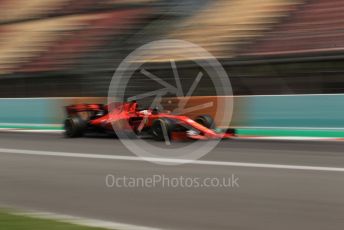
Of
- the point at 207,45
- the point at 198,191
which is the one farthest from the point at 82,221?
the point at 207,45

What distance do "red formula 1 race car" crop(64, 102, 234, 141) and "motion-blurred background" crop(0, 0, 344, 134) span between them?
2034 millimetres

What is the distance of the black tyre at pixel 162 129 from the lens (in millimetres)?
11148

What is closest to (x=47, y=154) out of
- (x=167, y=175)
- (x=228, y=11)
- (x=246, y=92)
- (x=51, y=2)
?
(x=167, y=175)

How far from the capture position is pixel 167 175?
25.4ft

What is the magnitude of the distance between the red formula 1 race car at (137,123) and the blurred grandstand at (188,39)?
135 inches

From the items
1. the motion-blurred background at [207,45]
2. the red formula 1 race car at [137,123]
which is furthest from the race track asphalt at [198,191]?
the motion-blurred background at [207,45]

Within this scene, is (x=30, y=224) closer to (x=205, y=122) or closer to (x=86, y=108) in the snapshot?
(x=205, y=122)

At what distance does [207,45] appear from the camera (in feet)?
62.4

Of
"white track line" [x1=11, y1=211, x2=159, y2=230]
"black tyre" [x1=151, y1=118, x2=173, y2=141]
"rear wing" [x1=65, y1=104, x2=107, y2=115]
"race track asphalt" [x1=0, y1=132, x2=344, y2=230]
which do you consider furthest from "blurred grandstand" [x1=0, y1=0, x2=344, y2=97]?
"white track line" [x1=11, y1=211, x2=159, y2=230]

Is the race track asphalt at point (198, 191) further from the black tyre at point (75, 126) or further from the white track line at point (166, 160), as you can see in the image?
the black tyre at point (75, 126)

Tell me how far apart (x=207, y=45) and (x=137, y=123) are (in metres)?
7.83

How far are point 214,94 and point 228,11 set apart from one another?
7829 mm

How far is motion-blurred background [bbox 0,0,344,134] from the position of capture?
1333 cm

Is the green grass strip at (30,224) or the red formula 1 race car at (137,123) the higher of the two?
the red formula 1 race car at (137,123)
